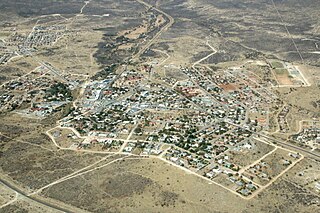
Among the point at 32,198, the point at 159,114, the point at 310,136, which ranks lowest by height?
the point at 310,136

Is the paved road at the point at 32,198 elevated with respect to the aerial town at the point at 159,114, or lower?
elevated

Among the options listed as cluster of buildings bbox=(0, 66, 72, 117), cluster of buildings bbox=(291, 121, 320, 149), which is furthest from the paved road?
cluster of buildings bbox=(291, 121, 320, 149)

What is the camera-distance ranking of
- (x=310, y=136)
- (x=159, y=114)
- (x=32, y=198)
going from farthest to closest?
(x=159, y=114) → (x=310, y=136) → (x=32, y=198)

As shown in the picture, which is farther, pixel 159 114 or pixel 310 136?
pixel 159 114

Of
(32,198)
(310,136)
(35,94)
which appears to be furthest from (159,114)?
(32,198)

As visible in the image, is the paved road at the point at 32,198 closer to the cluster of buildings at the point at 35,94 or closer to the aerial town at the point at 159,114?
the aerial town at the point at 159,114

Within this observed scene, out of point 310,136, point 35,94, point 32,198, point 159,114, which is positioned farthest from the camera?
point 35,94

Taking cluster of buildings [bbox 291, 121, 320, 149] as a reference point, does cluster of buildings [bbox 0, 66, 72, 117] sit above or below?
above

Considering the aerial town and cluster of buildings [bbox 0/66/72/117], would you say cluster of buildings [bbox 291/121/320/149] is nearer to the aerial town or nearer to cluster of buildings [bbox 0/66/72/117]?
the aerial town

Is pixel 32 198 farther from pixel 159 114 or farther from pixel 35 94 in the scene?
pixel 35 94

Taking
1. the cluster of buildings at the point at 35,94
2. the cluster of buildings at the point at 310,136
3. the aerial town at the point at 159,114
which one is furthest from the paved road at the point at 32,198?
the cluster of buildings at the point at 310,136

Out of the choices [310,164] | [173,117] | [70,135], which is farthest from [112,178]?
[310,164]
